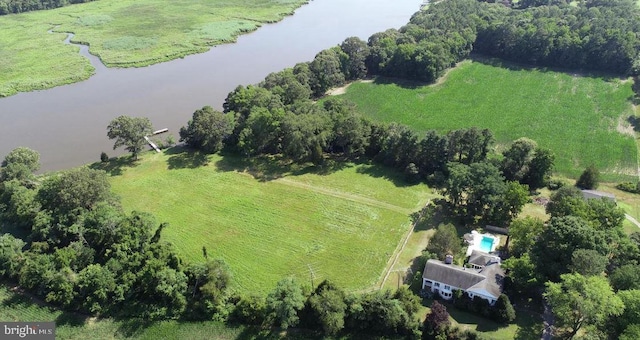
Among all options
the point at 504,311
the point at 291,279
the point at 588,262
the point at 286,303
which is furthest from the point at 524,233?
the point at 286,303

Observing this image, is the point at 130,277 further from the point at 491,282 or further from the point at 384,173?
the point at 384,173

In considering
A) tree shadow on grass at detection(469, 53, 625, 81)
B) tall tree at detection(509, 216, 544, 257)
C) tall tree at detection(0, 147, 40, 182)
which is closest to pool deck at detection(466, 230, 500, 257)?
tall tree at detection(509, 216, 544, 257)

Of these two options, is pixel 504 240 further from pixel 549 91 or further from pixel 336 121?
pixel 549 91

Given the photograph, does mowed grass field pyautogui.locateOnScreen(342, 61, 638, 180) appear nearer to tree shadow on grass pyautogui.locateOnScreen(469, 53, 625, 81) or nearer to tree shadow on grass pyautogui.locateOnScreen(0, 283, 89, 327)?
tree shadow on grass pyautogui.locateOnScreen(469, 53, 625, 81)

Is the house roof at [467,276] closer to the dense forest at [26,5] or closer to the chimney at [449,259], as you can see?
the chimney at [449,259]

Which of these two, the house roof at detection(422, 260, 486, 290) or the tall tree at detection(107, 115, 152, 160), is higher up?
the tall tree at detection(107, 115, 152, 160)

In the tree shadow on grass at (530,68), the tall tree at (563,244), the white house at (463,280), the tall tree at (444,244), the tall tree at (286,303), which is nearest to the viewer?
the tall tree at (286,303)

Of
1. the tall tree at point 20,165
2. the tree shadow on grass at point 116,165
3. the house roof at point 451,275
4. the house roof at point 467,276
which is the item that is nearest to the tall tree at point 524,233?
the house roof at point 467,276

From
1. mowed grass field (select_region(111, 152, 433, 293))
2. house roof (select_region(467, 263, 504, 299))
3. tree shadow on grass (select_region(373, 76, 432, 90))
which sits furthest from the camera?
tree shadow on grass (select_region(373, 76, 432, 90))
